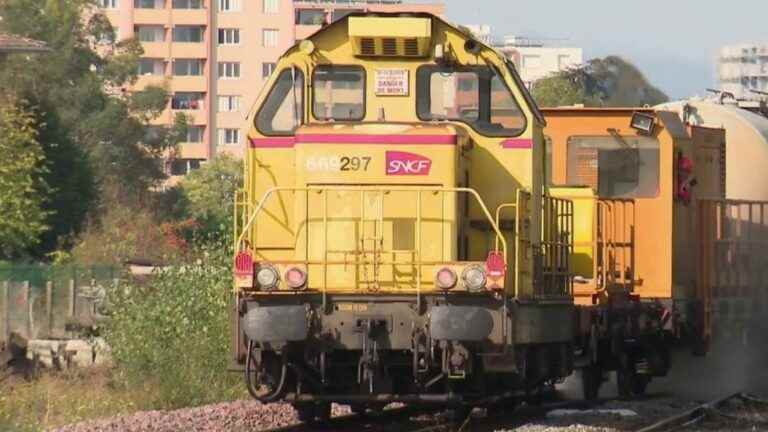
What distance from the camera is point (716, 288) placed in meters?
22.5

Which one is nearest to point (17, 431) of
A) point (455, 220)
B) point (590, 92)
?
point (455, 220)

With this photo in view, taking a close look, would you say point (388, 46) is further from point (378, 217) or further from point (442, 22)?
point (378, 217)

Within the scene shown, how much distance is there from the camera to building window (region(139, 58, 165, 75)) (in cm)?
11688

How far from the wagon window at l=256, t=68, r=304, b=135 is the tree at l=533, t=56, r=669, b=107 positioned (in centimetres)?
3006

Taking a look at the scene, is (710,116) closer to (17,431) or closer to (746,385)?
(746,385)

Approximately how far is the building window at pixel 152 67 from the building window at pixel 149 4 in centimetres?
325

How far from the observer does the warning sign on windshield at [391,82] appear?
624 inches

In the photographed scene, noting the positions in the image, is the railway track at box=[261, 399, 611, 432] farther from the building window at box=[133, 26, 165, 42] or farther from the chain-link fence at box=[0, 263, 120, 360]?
the building window at box=[133, 26, 165, 42]

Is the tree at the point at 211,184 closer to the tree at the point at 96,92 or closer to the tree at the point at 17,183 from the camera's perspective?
the tree at the point at 96,92

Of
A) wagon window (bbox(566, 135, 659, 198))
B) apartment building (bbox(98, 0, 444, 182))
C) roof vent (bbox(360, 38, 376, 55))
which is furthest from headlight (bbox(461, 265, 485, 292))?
apartment building (bbox(98, 0, 444, 182))

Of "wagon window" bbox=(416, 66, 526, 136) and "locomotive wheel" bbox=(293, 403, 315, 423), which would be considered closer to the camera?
"wagon window" bbox=(416, 66, 526, 136)

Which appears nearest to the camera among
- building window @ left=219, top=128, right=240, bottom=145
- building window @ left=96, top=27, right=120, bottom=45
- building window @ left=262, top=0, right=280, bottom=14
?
building window @ left=96, top=27, right=120, bottom=45

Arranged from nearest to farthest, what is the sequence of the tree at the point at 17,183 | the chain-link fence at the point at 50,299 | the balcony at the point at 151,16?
the chain-link fence at the point at 50,299 → the tree at the point at 17,183 → the balcony at the point at 151,16

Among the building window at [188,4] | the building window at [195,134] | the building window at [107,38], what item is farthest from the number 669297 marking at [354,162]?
the building window at [188,4]
